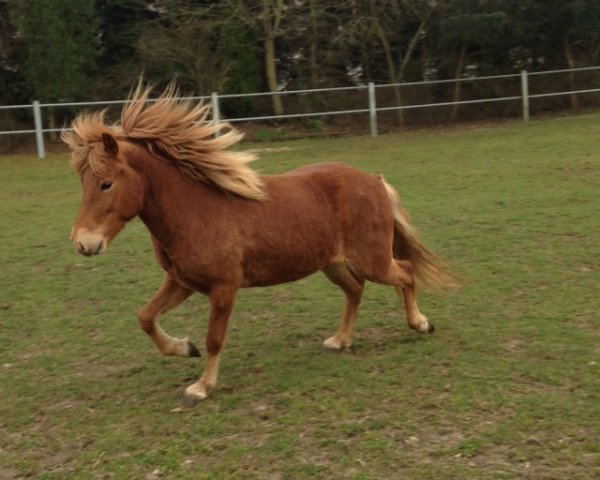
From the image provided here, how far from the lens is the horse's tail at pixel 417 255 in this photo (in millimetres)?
5078

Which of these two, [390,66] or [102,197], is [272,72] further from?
[102,197]

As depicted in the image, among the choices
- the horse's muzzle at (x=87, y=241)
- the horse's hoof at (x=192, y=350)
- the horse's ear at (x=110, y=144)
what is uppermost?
the horse's ear at (x=110, y=144)

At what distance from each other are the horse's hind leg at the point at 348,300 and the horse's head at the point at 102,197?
1.52 meters

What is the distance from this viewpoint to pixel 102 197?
3.84 m

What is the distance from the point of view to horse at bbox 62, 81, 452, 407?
3908mm

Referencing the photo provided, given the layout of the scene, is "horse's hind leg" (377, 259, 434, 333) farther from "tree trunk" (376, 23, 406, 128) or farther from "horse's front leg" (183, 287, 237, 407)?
"tree trunk" (376, 23, 406, 128)

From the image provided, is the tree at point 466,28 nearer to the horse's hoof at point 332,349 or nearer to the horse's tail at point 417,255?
the horse's tail at point 417,255

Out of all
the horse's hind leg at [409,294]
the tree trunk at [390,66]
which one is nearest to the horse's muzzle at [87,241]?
the horse's hind leg at [409,294]

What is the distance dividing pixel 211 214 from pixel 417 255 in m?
1.73

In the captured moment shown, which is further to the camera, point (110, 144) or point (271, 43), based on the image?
point (271, 43)

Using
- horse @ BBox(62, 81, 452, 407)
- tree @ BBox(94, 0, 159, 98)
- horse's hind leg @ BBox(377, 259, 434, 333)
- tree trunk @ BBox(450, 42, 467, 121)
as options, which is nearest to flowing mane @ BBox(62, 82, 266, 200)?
horse @ BBox(62, 81, 452, 407)

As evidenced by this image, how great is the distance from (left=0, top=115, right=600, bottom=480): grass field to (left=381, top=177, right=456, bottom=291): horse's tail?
0.95ft

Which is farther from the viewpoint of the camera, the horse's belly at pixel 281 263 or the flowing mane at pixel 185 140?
the horse's belly at pixel 281 263

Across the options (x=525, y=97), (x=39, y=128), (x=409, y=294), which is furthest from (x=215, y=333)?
(x=525, y=97)
